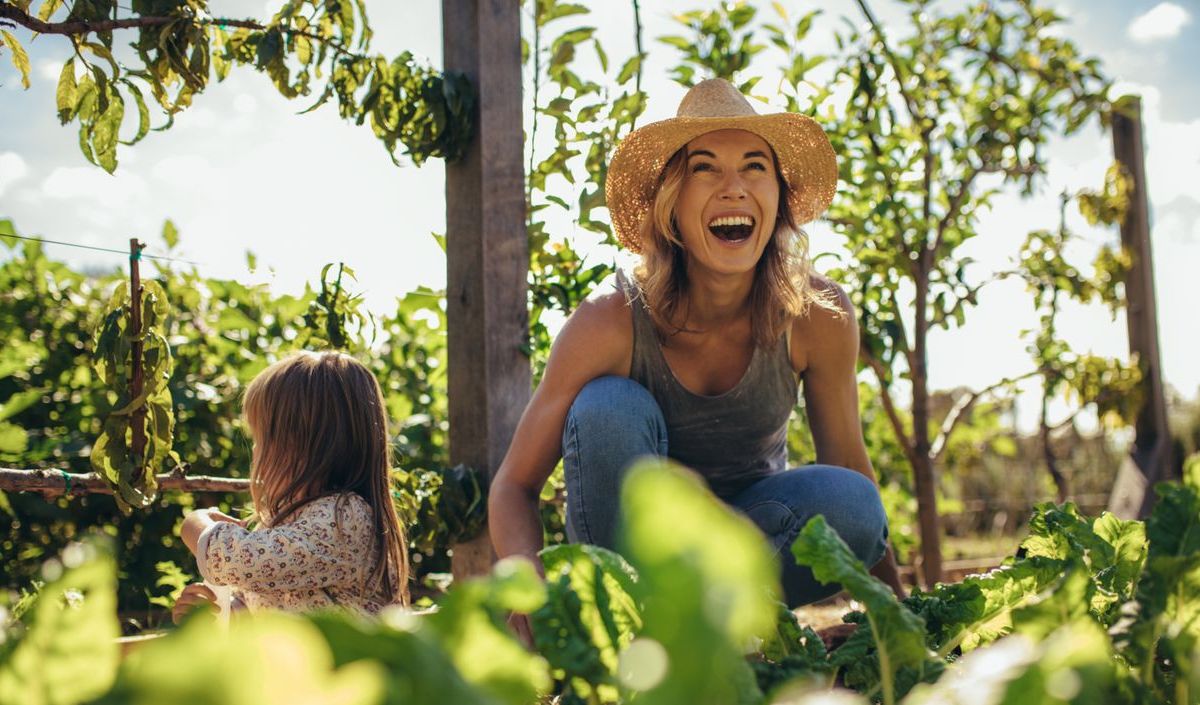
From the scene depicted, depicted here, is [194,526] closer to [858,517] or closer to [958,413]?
[858,517]

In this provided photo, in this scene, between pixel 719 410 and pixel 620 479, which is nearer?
pixel 620 479

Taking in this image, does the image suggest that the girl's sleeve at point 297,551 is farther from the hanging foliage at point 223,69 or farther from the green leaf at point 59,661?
the green leaf at point 59,661

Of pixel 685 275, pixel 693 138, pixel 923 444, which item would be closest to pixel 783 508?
pixel 685 275

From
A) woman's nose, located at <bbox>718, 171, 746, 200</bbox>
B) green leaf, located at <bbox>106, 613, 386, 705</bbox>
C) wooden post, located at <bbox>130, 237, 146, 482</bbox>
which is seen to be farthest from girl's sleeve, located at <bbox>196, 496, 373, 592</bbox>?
green leaf, located at <bbox>106, 613, 386, 705</bbox>

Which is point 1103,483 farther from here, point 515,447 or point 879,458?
point 515,447

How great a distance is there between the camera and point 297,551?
189cm

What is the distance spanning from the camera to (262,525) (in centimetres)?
202

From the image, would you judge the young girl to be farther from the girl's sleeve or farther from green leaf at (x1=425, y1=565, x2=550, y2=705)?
green leaf at (x1=425, y1=565, x2=550, y2=705)

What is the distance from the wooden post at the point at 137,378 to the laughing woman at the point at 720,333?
1.94 feet

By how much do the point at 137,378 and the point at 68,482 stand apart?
20 cm

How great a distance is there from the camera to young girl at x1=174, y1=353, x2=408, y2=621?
73.4 inches

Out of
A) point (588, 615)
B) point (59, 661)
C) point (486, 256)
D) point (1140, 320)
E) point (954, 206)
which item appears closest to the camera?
point (59, 661)

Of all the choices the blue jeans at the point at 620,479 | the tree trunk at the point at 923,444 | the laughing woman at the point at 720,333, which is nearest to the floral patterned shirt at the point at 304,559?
the laughing woman at the point at 720,333

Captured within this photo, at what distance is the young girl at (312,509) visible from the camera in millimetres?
1865
